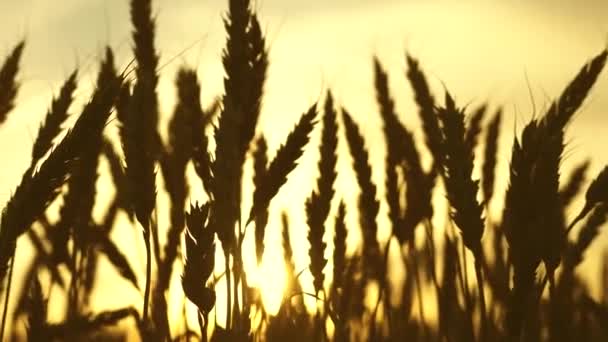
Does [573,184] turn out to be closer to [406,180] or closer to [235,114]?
[406,180]

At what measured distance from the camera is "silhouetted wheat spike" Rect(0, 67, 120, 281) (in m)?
1.38

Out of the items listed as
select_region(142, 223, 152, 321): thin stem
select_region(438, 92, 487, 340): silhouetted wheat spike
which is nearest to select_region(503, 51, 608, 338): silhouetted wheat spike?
select_region(438, 92, 487, 340): silhouetted wheat spike

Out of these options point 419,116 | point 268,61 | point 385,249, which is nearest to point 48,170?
point 268,61

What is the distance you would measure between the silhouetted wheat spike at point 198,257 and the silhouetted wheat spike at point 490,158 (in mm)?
1956

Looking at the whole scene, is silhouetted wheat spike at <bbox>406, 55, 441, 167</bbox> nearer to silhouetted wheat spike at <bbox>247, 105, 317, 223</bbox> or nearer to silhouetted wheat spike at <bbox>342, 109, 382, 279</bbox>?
silhouetted wheat spike at <bbox>342, 109, 382, 279</bbox>

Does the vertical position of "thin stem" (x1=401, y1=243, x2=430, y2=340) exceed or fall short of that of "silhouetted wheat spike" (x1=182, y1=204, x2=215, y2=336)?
it exceeds it

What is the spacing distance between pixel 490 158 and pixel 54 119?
7.00 feet

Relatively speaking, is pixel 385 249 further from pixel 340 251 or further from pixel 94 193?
pixel 94 193

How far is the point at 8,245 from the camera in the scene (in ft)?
4.49

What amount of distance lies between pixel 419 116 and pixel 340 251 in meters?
1.02

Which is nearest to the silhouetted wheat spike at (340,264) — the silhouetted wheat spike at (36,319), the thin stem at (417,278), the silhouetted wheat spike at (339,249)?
the silhouetted wheat spike at (339,249)

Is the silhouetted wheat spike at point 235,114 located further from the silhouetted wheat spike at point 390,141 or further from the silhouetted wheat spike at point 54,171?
the silhouetted wheat spike at point 390,141

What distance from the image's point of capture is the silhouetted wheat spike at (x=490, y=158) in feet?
12.2

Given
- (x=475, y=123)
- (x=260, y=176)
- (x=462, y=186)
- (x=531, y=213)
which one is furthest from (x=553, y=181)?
(x=475, y=123)
